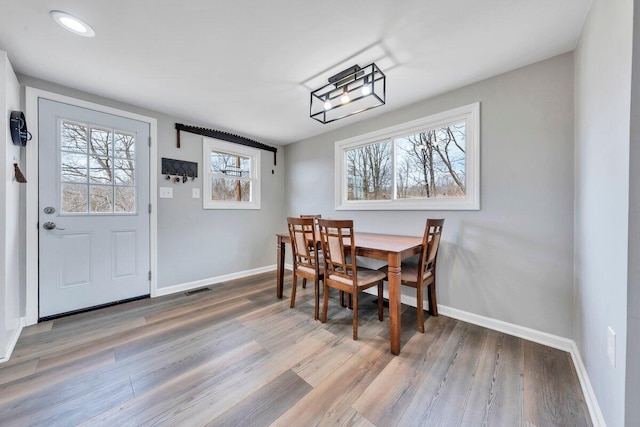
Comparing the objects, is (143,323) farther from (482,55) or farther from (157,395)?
(482,55)

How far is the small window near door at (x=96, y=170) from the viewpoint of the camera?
231 centimetres

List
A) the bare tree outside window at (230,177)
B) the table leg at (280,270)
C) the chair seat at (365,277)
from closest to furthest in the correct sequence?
the chair seat at (365,277) → the table leg at (280,270) → the bare tree outside window at (230,177)

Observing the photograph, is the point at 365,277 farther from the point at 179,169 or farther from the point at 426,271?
the point at 179,169

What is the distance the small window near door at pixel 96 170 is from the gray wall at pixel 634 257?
3732 mm

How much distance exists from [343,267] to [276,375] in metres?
0.89

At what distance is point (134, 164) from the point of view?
2.69 meters

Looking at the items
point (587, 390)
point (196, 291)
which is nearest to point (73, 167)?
point (196, 291)

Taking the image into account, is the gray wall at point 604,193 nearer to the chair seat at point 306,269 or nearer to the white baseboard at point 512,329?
the white baseboard at point 512,329

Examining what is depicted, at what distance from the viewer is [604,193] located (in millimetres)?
1148

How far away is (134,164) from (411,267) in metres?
3.20

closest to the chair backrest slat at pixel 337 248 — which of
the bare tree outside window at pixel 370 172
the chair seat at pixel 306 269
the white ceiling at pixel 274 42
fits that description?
the chair seat at pixel 306 269

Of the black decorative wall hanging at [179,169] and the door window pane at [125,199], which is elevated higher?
the black decorative wall hanging at [179,169]

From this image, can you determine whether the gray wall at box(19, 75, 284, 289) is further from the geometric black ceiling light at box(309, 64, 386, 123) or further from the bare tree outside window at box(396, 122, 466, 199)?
the bare tree outside window at box(396, 122, 466, 199)

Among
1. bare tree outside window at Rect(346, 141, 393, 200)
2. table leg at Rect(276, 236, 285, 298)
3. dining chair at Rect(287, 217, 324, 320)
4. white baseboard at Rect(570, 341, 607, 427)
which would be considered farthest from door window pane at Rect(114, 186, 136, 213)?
white baseboard at Rect(570, 341, 607, 427)
